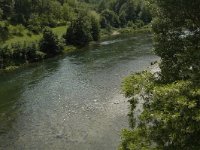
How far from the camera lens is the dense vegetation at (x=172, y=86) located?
672 inches

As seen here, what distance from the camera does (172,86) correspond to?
1788 cm

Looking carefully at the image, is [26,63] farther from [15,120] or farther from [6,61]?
[15,120]

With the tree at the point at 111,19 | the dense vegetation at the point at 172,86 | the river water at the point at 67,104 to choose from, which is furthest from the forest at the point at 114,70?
the tree at the point at 111,19

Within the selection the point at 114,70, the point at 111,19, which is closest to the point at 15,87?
the point at 114,70

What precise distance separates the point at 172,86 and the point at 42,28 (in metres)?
131

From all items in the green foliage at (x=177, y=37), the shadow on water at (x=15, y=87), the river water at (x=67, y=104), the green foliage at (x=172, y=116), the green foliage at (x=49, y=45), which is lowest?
the shadow on water at (x=15, y=87)

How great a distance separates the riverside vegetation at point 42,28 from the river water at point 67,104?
13.8m

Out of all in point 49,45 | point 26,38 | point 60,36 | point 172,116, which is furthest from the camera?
point 60,36

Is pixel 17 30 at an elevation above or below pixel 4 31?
below

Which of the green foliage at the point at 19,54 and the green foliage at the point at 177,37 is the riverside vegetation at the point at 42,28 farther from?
the green foliage at the point at 177,37

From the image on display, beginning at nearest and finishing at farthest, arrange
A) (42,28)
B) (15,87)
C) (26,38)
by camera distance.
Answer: (15,87) < (26,38) < (42,28)

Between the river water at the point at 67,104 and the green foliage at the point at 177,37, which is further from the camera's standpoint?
the river water at the point at 67,104

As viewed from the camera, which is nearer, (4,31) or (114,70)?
(114,70)

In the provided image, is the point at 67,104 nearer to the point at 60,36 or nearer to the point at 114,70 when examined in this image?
the point at 114,70
